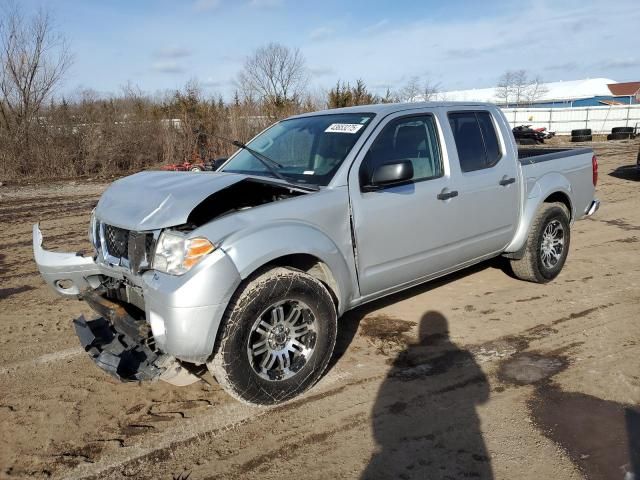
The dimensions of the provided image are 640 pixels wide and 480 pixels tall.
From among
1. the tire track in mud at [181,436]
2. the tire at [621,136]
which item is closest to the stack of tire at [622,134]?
the tire at [621,136]

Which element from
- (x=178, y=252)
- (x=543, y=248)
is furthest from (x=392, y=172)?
(x=543, y=248)

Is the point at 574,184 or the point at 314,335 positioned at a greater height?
the point at 574,184

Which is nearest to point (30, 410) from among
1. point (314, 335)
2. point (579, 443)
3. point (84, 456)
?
point (84, 456)

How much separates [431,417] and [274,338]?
1.14 meters

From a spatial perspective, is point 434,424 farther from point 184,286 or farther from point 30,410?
point 30,410

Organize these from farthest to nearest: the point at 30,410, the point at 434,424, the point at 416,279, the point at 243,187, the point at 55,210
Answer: the point at 55,210 < the point at 416,279 < the point at 243,187 < the point at 30,410 < the point at 434,424

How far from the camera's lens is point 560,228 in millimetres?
5844

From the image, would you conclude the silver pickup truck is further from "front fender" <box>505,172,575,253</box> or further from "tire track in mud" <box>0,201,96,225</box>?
"tire track in mud" <box>0,201,96,225</box>

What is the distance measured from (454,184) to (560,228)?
6.68ft

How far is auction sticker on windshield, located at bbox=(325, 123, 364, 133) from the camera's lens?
13.9ft

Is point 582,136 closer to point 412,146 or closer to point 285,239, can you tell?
point 412,146

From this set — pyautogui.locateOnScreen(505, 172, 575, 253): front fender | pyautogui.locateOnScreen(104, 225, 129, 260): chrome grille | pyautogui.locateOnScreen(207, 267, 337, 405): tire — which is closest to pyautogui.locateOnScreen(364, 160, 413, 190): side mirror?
pyautogui.locateOnScreen(207, 267, 337, 405): tire

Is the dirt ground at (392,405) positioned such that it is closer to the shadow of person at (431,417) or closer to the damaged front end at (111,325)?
the shadow of person at (431,417)

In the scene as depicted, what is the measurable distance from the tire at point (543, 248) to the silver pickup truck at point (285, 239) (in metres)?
0.32
